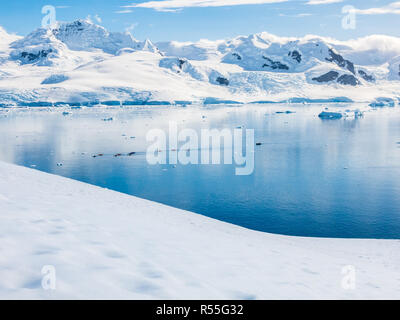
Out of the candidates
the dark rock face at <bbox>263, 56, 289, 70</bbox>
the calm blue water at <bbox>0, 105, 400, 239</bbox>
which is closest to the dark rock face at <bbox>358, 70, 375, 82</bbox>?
the dark rock face at <bbox>263, 56, 289, 70</bbox>

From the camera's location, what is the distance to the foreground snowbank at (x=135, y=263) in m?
4.09

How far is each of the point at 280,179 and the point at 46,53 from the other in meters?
196

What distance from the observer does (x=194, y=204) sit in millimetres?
15148

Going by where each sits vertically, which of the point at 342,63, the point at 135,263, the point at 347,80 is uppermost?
the point at 342,63

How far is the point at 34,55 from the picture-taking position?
19138 centimetres

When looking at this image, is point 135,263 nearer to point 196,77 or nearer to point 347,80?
point 196,77

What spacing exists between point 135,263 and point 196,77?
13774 cm

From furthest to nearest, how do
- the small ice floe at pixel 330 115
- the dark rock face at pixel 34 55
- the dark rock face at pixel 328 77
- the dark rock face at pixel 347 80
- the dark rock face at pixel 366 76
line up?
the dark rock face at pixel 34 55, the dark rock face at pixel 366 76, the dark rock face at pixel 347 80, the dark rock face at pixel 328 77, the small ice floe at pixel 330 115

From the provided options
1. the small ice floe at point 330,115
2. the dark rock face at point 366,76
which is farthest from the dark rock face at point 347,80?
the small ice floe at point 330,115

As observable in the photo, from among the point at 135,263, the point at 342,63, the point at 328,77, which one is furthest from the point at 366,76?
the point at 135,263

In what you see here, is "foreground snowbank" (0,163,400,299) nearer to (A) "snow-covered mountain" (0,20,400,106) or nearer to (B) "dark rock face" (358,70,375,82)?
(A) "snow-covered mountain" (0,20,400,106)

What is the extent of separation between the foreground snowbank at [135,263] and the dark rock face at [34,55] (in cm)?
20234

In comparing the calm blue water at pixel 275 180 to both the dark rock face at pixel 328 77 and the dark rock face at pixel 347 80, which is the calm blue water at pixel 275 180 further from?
the dark rock face at pixel 347 80
